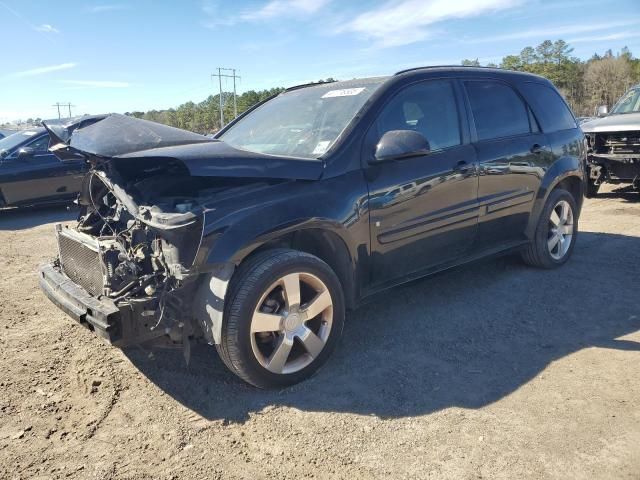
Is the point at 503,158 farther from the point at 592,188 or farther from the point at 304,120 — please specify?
the point at 592,188

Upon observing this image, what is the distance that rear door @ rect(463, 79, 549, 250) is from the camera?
434 centimetres

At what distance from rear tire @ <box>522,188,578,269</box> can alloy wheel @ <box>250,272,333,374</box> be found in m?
2.71

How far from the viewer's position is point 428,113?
13.2 ft

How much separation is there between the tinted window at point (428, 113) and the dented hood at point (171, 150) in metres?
0.79

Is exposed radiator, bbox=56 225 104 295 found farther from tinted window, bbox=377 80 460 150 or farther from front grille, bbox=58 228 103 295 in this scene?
tinted window, bbox=377 80 460 150

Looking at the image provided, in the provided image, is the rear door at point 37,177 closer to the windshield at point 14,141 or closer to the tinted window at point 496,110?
the windshield at point 14,141

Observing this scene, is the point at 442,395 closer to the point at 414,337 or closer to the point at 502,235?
the point at 414,337

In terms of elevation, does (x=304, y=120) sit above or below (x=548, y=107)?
below

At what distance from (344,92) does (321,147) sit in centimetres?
68

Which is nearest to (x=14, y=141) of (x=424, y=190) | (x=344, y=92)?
(x=344, y=92)

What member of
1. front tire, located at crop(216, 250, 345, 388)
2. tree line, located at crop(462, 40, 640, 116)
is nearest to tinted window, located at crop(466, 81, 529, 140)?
front tire, located at crop(216, 250, 345, 388)

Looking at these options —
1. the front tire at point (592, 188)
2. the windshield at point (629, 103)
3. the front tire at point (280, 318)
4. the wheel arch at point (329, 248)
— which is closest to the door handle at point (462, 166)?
the wheel arch at point (329, 248)

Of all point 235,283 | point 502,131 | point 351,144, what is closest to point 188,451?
point 235,283

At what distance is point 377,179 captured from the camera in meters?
3.56
